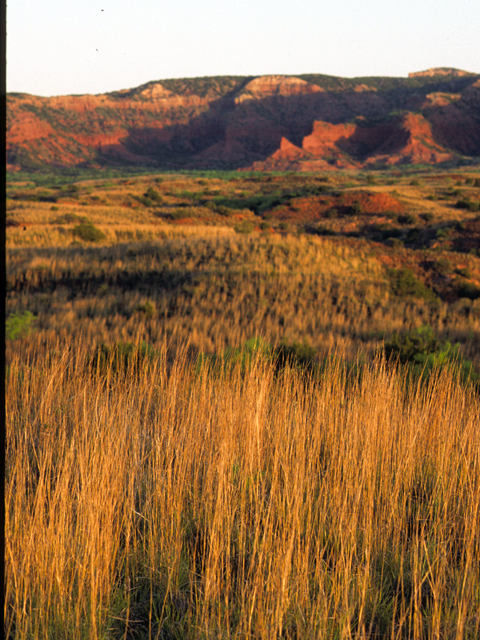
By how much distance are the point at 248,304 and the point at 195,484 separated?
33.7 feet

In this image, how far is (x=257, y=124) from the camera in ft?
470

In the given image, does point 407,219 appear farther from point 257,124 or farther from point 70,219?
point 257,124

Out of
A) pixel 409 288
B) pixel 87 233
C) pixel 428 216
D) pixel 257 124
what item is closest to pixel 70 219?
pixel 87 233

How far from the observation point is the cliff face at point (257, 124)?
114 m

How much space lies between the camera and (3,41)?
5.09 ft

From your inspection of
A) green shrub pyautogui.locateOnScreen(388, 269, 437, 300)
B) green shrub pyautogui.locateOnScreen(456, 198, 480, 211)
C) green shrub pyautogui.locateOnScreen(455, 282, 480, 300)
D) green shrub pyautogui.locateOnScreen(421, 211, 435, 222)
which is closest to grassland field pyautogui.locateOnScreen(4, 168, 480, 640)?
green shrub pyautogui.locateOnScreen(388, 269, 437, 300)

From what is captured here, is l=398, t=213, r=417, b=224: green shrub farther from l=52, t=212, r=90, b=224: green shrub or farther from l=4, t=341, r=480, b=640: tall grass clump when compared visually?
l=4, t=341, r=480, b=640: tall grass clump

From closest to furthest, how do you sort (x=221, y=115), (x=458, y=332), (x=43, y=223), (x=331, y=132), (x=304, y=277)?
1. (x=458, y=332)
2. (x=304, y=277)
3. (x=43, y=223)
4. (x=331, y=132)
5. (x=221, y=115)

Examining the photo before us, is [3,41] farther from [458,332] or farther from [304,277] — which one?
[304,277]

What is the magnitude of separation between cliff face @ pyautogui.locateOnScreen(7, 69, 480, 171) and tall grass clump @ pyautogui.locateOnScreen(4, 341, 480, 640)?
10745 centimetres

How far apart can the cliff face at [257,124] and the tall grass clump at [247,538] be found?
107453 millimetres

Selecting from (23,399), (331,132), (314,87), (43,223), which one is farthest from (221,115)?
(23,399)

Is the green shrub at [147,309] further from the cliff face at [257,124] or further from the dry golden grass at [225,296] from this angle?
the cliff face at [257,124]

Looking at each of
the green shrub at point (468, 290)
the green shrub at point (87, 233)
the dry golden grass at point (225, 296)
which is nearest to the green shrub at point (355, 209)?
the dry golden grass at point (225, 296)
